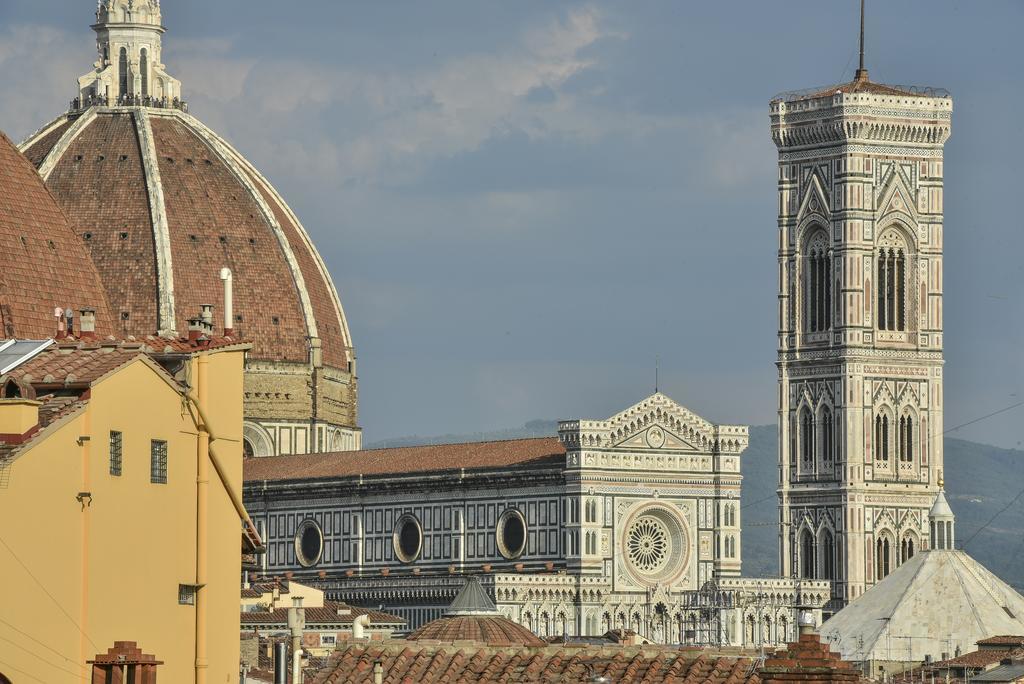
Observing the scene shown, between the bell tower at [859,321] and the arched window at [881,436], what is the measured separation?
57 mm

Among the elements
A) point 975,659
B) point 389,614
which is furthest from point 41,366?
point 389,614

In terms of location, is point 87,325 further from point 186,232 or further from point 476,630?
point 186,232

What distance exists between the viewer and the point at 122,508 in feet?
74.9

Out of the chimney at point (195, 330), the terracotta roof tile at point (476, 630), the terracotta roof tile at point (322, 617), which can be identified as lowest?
the chimney at point (195, 330)

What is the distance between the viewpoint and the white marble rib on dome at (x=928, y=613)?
3932 inches

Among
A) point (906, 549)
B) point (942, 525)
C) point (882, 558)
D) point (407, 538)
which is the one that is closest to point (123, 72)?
point (407, 538)

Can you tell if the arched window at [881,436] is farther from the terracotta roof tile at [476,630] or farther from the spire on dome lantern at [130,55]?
the terracotta roof tile at [476,630]

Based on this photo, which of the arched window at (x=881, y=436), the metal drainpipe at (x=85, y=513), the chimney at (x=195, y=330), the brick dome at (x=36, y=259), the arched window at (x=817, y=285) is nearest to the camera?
the metal drainpipe at (x=85, y=513)

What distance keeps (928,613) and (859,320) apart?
27.8m

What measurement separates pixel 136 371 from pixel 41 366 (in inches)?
32.5

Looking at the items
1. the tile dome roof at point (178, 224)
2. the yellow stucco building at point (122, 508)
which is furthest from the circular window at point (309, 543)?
the yellow stucco building at point (122, 508)

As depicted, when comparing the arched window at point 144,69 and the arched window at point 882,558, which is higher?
the arched window at point 144,69

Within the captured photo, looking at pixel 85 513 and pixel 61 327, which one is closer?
pixel 85 513

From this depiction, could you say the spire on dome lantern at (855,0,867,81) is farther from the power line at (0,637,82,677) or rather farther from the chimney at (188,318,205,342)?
the power line at (0,637,82,677)
